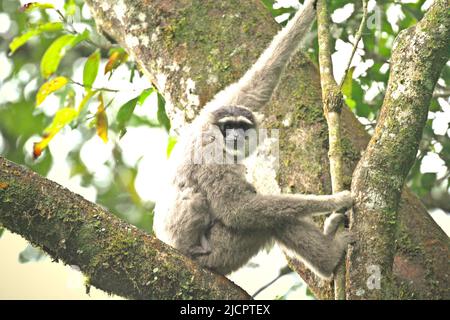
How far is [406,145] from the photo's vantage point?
4770 millimetres

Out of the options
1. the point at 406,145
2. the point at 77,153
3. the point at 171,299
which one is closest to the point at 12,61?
the point at 77,153

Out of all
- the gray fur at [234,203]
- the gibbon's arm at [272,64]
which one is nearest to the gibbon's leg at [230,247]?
the gray fur at [234,203]

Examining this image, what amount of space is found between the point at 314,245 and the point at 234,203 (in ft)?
2.87

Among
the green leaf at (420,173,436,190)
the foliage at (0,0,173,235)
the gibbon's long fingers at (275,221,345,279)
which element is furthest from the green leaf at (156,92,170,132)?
the green leaf at (420,173,436,190)

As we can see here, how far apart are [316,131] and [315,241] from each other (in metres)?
1.02

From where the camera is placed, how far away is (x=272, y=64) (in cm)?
670

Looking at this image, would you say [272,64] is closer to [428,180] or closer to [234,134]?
[234,134]

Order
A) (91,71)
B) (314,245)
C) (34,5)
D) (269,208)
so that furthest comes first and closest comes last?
1. (91,71)
2. (34,5)
3. (269,208)
4. (314,245)

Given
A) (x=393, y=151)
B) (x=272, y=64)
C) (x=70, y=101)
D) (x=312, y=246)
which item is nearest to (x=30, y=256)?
(x=70, y=101)

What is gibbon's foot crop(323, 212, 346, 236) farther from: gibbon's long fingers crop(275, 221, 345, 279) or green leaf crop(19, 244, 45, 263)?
green leaf crop(19, 244, 45, 263)

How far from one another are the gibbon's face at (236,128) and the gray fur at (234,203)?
0.01 meters

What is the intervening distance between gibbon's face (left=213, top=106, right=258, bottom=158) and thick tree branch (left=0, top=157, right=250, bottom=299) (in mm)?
1882

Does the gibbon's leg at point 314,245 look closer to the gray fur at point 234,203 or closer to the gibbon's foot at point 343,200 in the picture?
the gray fur at point 234,203

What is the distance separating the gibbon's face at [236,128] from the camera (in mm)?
6512
